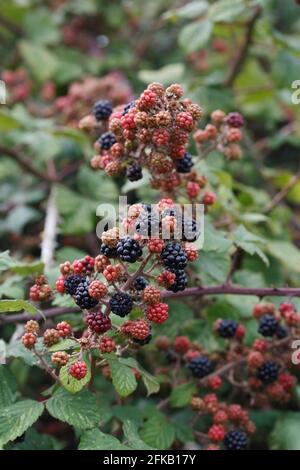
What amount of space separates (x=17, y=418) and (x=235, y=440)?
0.86 meters

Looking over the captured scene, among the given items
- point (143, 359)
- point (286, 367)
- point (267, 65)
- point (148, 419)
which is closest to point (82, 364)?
point (148, 419)

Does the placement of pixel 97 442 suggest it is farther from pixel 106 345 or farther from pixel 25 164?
pixel 25 164

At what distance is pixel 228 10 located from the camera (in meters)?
3.48

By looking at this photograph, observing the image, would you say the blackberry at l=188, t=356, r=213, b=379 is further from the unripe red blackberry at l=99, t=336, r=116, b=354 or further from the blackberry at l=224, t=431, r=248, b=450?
the unripe red blackberry at l=99, t=336, r=116, b=354

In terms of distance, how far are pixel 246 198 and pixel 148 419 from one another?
1397 mm

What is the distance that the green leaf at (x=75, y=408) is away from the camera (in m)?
2.13

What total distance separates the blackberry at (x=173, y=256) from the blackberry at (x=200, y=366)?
2.29 feet

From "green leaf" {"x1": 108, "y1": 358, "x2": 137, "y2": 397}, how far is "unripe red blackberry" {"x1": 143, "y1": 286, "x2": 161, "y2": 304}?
0.27m

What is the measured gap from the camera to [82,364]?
6.72 feet

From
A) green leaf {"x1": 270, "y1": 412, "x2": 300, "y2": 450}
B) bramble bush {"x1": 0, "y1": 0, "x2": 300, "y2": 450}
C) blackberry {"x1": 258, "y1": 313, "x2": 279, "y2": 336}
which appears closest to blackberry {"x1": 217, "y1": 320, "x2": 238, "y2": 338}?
bramble bush {"x1": 0, "y1": 0, "x2": 300, "y2": 450}

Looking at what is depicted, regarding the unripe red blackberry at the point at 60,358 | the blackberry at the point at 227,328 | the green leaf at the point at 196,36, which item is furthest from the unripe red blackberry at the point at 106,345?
the green leaf at the point at 196,36

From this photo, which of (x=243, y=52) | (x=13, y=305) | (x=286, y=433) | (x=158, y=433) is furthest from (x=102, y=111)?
(x=243, y=52)

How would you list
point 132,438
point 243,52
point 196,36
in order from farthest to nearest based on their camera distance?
point 243,52, point 196,36, point 132,438

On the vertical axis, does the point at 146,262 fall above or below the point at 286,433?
above
